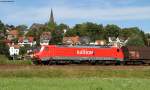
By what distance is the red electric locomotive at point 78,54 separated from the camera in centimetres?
6122

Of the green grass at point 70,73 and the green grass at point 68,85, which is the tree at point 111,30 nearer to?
the green grass at point 70,73

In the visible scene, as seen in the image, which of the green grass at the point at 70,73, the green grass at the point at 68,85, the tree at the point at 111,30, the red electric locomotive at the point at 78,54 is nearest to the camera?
the green grass at the point at 68,85

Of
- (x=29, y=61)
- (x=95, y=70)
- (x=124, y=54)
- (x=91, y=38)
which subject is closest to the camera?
(x=95, y=70)

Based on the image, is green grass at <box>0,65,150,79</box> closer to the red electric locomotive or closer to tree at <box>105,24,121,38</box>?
the red electric locomotive

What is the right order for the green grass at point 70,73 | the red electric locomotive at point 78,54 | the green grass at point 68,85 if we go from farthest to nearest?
the red electric locomotive at point 78,54
the green grass at point 70,73
the green grass at point 68,85

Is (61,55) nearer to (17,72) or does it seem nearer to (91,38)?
(17,72)

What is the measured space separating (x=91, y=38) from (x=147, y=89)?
176039 mm

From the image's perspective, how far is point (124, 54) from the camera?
65812mm

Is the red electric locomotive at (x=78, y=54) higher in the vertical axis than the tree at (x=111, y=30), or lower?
lower

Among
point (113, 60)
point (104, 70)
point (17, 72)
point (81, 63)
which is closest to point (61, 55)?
point (81, 63)

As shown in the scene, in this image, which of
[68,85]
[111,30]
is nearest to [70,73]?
[68,85]

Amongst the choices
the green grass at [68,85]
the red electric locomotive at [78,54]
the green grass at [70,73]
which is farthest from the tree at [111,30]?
the green grass at [68,85]

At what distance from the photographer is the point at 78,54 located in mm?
63406

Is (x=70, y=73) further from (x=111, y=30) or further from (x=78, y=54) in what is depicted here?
(x=111, y=30)
